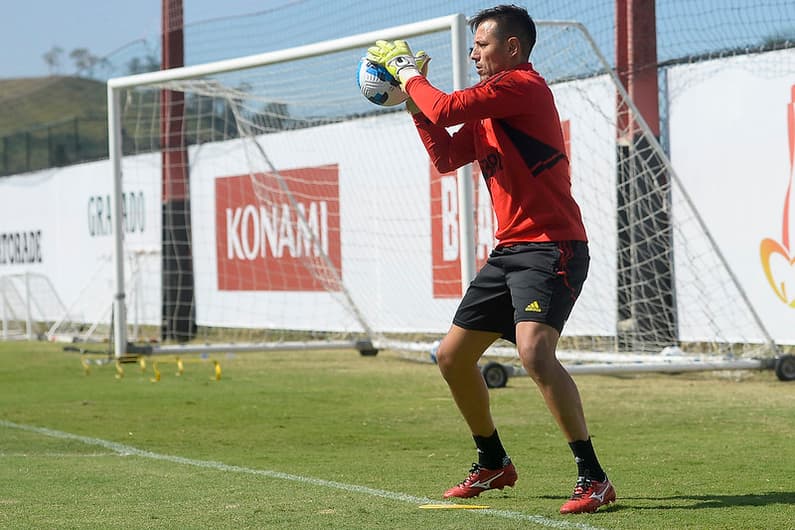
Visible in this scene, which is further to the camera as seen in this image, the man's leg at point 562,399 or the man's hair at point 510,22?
the man's hair at point 510,22

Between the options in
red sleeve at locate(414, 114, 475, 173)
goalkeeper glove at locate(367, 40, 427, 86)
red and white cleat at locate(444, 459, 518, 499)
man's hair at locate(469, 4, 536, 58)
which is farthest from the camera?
red sleeve at locate(414, 114, 475, 173)

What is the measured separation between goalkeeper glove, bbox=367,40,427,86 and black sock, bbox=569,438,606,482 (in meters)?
1.80

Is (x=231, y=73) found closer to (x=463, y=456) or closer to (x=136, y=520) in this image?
(x=463, y=456)

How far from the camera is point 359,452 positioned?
26.9 feet

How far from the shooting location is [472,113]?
18.9 feet

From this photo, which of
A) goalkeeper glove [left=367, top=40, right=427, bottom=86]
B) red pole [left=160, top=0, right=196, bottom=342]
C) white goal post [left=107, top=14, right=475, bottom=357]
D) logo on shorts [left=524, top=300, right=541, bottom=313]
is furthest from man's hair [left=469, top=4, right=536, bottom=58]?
red pole [left=160, top=0, right=196, bottom=342]

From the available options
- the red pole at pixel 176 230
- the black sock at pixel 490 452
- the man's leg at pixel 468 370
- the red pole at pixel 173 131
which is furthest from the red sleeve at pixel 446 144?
the red pole at pixel 176 230

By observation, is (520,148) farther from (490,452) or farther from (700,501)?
(700,501)

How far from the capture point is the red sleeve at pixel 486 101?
5754mm

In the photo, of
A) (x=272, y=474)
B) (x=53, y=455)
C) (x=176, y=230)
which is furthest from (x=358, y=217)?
(x=272, y=474)

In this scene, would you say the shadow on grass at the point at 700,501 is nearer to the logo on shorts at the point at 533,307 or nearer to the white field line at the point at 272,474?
the white field line at the point at 272,474

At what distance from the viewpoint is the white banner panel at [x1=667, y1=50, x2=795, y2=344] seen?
1341 cm

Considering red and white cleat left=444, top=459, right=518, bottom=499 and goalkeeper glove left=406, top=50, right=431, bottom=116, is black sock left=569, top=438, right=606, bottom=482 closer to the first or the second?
red and white cleat left=444, top=459, right=518, bottom=499

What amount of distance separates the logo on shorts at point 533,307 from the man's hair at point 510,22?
1.14 meters
